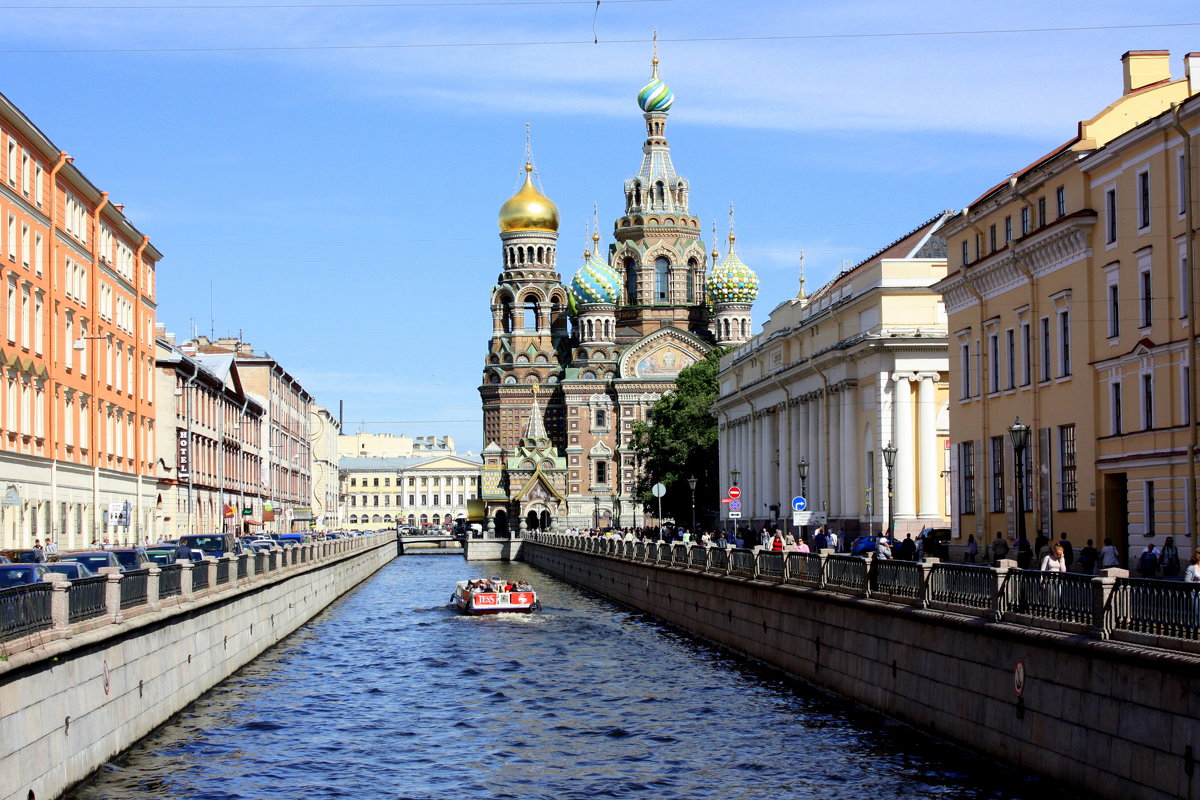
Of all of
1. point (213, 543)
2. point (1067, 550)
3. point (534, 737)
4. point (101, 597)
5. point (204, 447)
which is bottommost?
point (534, 737)

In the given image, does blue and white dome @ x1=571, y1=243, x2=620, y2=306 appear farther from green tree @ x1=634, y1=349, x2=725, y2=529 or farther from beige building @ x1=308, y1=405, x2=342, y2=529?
green tree @ x1=634, y1=349, x2=725, y2=529

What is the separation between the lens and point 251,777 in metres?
25.3

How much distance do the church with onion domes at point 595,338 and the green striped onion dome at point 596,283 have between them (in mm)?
138

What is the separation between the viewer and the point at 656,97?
16888cm

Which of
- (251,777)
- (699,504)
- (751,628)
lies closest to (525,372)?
(699,504)

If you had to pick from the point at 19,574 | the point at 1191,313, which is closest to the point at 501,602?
the point at 1191,313

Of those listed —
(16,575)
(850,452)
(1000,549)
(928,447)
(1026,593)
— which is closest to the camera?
(1026,593)

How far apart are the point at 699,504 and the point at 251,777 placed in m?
89.8

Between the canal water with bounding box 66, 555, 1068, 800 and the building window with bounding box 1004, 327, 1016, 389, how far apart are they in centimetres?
1122

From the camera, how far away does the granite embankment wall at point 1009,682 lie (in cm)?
1809

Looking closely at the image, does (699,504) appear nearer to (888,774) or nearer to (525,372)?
(525,372)

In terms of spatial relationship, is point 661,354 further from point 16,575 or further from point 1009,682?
point 1009,682

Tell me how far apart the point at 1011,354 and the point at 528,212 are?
129 m

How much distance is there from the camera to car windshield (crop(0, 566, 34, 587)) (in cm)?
2648
